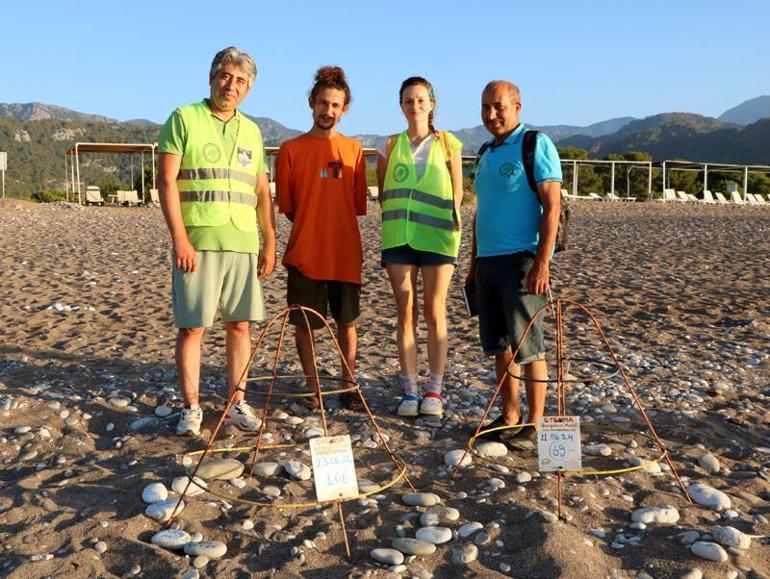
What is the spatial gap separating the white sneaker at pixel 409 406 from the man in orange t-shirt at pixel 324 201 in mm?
374

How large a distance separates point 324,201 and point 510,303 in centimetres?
120

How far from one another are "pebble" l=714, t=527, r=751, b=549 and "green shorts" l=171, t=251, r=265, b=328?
7.80ft

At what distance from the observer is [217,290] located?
4.03 metres

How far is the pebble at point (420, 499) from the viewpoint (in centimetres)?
A: 325

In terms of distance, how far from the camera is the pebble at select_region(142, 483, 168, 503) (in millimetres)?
3166

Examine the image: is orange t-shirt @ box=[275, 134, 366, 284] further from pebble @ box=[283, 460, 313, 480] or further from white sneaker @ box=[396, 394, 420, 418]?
pebble @ box=[283, 460, 313, 480]

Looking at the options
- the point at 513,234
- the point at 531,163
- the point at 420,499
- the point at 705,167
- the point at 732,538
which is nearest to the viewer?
the point at 732,538

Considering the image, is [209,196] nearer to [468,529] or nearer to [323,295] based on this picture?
[323,295]

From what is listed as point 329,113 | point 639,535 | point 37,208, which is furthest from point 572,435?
point 37,208

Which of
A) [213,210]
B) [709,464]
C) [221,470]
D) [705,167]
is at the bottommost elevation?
[709,464]

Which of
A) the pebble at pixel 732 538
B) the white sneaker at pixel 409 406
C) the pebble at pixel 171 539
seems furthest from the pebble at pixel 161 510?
the pebble at pixel 732 538

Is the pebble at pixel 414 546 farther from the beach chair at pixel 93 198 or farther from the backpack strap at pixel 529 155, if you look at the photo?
the beach chair at pixel 93 198

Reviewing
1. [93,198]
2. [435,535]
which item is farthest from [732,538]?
[93,198]

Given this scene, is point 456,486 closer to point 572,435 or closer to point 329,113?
point 572,435
